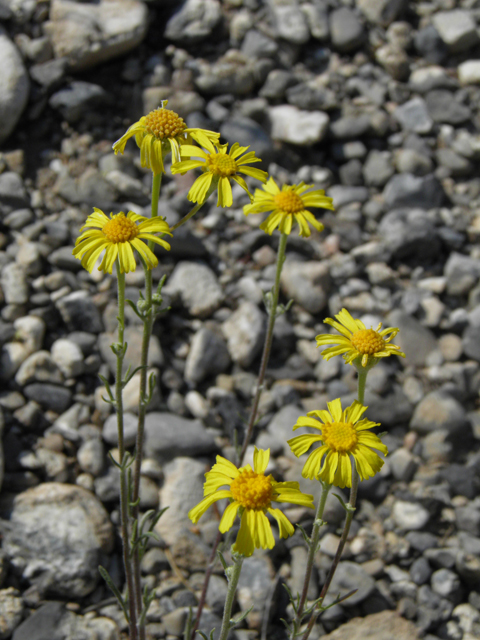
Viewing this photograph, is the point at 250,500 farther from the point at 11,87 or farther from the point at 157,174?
the point at 11,87

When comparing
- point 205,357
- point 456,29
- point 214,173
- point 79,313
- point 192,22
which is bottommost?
point 205,357

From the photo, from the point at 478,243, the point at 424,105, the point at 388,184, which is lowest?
the point at 478,243

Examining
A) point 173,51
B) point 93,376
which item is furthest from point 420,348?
point 173,51

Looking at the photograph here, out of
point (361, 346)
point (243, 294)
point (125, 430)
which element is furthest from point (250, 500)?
point (243, 294)

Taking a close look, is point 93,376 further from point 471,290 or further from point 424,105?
point 424,105

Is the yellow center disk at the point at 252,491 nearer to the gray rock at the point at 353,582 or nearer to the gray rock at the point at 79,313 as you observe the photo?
the gray rock at the point at 353,582
